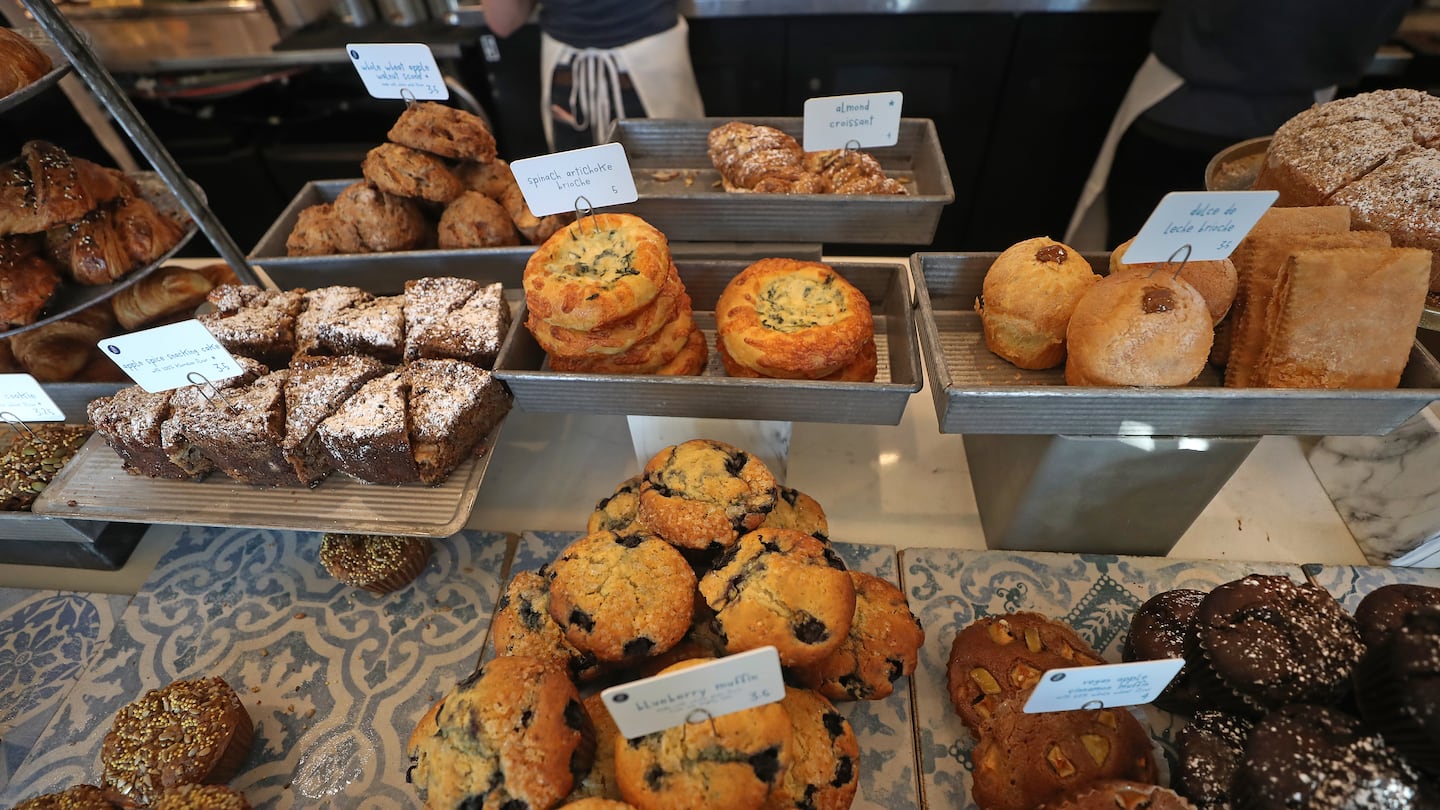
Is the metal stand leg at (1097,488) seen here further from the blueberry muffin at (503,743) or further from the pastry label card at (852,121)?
the blueberry muffin at (503,743)

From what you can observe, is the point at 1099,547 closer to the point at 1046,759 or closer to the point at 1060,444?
the point at 1060,444

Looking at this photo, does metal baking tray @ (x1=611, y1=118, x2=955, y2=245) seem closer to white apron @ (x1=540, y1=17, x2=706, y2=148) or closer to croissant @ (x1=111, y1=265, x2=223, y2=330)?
white apron @ (x1=540, y1=17, x2=706, y2=148)

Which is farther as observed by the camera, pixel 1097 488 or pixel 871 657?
pixel 1097 488

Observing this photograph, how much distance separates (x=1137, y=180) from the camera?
311 cm

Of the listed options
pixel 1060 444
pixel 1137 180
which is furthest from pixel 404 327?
pixel 1137 180

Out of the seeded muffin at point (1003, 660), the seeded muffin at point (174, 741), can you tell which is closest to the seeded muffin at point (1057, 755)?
the seeded muffin at point (1003, 660)

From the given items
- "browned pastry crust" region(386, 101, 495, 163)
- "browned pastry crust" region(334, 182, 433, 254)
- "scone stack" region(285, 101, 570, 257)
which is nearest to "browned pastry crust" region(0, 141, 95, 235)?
"scone stack" region(285, 101, 570, 257)

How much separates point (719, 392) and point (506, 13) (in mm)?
2511

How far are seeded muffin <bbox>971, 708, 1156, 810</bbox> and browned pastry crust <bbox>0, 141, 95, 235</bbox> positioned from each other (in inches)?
100.0

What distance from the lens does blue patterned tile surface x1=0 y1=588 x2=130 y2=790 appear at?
5.54 ft

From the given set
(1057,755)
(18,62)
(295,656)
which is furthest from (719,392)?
(18,62)

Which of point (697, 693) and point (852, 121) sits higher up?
point (852, 121)

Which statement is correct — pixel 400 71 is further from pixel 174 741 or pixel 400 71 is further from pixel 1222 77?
pixel 1222 77

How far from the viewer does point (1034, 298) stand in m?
1.55
